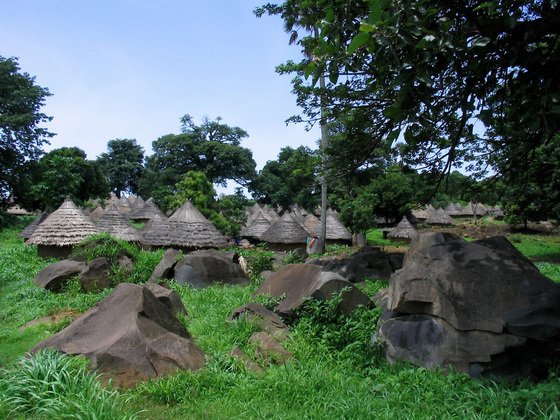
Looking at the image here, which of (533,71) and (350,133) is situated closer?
(533,71)

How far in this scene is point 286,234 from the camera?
2162 cm

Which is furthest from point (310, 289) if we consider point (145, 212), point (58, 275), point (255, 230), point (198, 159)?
point (198, 159)

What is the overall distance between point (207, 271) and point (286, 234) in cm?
1016

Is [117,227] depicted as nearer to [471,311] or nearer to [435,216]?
[471,311]

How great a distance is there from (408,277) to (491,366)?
1.44m

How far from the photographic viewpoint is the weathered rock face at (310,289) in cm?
711

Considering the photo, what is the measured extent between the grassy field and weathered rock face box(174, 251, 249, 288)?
5.06 metres

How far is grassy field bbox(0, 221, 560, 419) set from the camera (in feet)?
12.7

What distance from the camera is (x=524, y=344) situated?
5027 millimetres

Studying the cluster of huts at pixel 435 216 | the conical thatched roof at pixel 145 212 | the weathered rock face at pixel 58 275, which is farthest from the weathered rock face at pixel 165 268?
the conical thatched roof at pixel 145 212

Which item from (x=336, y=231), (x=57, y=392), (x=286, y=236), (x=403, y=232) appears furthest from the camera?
(x=403, y=232)

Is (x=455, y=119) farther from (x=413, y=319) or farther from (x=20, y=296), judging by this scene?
(x=20, y=296)

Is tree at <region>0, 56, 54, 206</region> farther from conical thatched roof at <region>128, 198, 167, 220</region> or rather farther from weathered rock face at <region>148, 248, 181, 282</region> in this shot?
weathered rock face at <region>148, 248, 181, 282</region>

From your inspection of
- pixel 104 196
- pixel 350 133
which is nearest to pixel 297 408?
pixel 350 133
